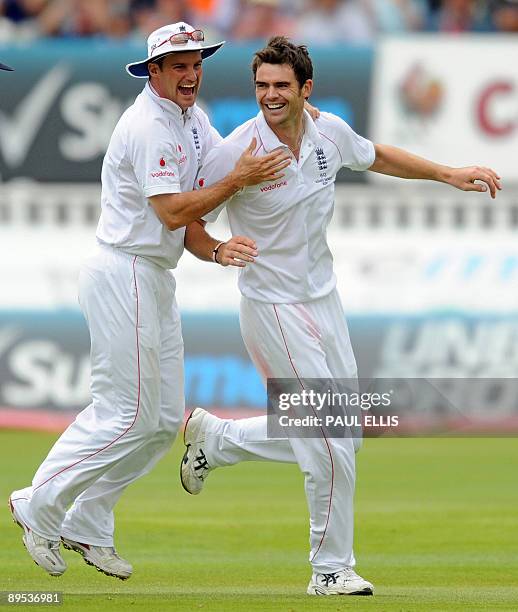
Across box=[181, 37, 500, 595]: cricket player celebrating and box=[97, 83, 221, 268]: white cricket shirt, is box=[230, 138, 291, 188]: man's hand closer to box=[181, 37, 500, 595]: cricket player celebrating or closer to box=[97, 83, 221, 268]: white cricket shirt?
box=[181, 37, 500, 595]: cricket player celebrating

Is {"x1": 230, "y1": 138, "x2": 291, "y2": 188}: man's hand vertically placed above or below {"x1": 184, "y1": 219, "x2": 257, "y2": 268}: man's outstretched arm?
above

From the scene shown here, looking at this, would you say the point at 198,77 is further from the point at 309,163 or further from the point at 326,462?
the point at 326,462

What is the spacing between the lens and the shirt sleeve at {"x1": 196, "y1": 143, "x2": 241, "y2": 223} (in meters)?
8.02

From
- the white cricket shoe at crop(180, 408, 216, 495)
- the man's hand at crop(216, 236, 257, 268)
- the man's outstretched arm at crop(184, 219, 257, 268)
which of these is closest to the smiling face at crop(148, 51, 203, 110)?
the man's outstretched arm at crop(184, 219, 257, 268)

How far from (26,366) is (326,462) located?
9.49 meters

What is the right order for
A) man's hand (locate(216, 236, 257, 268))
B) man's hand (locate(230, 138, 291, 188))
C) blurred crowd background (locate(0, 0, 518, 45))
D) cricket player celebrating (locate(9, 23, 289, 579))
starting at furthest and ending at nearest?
blurred crowd background (locate(0, 0, 518, 45)), cricket player celebrating (locate(9, 23, 289, 579)), man's hand (locate(230, 138, 291, 188)), man's hand (locate(216, 236, 257, 268))

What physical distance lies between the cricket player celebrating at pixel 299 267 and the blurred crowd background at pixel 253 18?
32.9ft

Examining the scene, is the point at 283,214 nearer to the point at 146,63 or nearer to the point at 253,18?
the point at 146,63

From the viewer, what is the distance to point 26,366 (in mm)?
16984

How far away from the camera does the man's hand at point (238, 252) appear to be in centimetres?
757

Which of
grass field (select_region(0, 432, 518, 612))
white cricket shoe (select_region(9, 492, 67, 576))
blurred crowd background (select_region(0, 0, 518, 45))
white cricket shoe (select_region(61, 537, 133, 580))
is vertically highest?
blurred crowd background (select_region(0, 0, 518, 45))

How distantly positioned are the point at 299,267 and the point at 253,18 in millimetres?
10573

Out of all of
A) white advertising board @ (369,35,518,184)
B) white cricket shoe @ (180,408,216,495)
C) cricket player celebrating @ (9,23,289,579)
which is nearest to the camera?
cricket player celebrating @ (9,23,289,579)

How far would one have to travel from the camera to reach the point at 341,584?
25.7 feet
